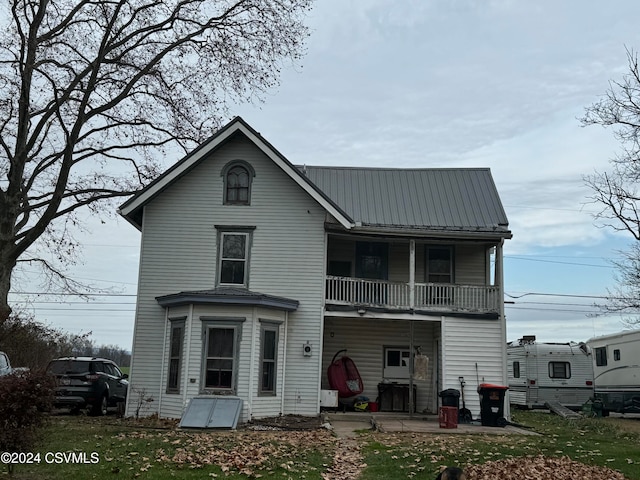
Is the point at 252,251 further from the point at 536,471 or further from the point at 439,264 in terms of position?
the point at 536,471

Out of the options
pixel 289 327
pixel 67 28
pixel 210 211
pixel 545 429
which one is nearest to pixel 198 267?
pixel 210 211

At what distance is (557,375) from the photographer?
90.8 ft

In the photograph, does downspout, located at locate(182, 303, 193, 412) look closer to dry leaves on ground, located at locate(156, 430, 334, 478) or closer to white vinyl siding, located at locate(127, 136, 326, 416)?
white vinyl siding, located at locate(127, 136, 326, 416)

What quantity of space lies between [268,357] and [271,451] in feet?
23.6

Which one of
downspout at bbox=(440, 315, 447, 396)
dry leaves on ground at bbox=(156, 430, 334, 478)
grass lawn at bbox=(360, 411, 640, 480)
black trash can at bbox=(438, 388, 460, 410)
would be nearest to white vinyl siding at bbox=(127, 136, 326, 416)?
black trash can at bbox=(438, 388, 460, 410)

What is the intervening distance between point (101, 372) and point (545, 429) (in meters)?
12.9

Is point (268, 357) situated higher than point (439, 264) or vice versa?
point (439, 264)

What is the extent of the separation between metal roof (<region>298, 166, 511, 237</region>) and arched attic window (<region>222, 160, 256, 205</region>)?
351 centimetres

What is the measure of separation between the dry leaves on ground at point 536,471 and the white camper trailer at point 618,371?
51.5ft

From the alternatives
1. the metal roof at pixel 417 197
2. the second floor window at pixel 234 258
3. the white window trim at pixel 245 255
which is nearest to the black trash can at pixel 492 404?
the metal roof at pixel 417 197

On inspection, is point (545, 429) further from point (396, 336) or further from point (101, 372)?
point (101, 372)

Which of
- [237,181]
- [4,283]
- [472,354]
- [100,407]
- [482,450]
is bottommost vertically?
[482,450]

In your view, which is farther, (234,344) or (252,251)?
Answer: (252,251)

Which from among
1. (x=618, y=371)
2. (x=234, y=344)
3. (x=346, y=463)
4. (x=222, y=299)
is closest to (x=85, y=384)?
(x=234, y=344)
